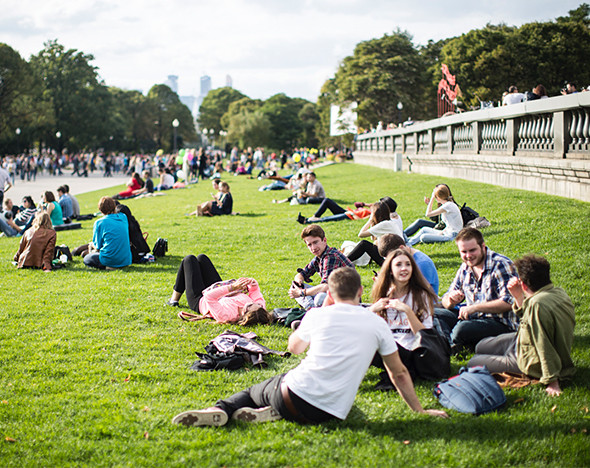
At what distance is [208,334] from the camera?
7.08m

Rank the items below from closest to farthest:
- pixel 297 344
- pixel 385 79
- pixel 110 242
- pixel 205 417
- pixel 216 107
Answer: pixel 297 344
pixel 205 417
pixel 110 242
pixel 385 79
pixel 216 107

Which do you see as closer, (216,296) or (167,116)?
(216,296)

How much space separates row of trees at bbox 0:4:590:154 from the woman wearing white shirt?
3113 cm

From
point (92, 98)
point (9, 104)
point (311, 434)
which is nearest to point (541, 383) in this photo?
point (311, 434)

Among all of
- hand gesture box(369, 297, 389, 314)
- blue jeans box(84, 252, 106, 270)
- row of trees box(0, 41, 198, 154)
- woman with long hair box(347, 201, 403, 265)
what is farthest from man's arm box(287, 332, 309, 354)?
row of trees box(0, 41, 198, 154)

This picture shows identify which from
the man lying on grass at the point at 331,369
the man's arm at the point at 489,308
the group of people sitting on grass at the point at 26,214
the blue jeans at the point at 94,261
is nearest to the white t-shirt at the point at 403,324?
the man's arm at the point at 489,308

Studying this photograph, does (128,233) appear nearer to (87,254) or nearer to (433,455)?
(87,254)

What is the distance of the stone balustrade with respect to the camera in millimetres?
11984

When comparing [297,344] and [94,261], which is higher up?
[297,344]

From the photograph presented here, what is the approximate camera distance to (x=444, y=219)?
11.6m

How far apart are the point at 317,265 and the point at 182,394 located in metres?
2.76

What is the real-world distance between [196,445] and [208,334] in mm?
2861

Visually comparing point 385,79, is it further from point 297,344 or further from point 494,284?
point 297,344

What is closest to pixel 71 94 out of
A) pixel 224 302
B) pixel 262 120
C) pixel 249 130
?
pixel 249 130
